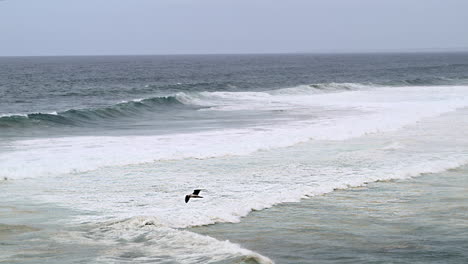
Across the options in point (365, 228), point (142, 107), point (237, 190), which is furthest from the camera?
point (142, 107)

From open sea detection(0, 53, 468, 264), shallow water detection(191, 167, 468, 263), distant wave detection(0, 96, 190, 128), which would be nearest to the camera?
shallow water detection(191, 167, 468, 263)

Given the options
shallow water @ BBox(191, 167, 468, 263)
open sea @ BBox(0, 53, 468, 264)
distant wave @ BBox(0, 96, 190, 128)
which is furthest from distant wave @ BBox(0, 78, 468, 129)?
shallow water @ BBox(191, 167, 468, 263)

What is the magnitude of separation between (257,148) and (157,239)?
32.4ft

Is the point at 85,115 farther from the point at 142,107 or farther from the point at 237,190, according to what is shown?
the point at 237,190

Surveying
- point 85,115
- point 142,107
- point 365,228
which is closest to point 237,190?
point 365,228

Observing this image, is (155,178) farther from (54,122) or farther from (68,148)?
(54,122)

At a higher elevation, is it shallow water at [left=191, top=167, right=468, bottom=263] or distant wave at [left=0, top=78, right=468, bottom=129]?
shallow water at [left=191, top=167, right=468, bottom=263]

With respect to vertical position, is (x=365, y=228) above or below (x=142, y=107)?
above

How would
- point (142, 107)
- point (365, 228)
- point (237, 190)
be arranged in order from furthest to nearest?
point (142, 107)
point (237, 190)
point (365, 228)

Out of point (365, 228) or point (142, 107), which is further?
point (142, 107)

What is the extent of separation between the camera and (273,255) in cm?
877

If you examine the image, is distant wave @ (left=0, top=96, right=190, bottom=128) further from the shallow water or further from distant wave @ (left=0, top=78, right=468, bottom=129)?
the shallow water

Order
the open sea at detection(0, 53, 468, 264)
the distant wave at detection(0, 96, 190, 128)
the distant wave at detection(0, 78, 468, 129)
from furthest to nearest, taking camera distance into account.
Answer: the distant wave at detection(0, 78, 468, 129)
the distant wave at detection(0, 96, 190, 128)
the open sea at detection(0, 53, 468, 264)

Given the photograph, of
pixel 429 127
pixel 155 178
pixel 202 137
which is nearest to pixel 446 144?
pixel 429 127
